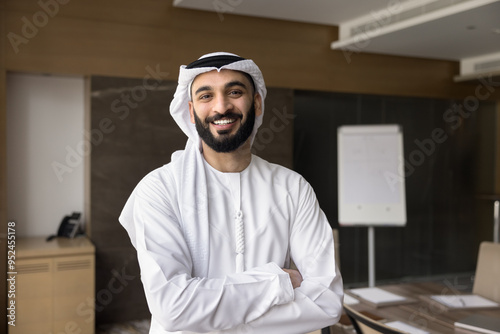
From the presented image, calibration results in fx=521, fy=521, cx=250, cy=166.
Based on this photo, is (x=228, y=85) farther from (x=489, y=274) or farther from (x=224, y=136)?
(x=489, y=274)

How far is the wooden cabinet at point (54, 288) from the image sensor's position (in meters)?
4.59

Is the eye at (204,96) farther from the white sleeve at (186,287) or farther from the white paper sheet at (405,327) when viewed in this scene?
the white paper sheet at (405,327)

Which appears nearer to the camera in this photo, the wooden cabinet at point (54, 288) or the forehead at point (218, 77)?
the forehead at point (218, 77)

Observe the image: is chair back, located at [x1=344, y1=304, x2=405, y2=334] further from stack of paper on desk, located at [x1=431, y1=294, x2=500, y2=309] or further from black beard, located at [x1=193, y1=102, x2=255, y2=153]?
black beard, located at [x1=193, y1=102, x2=255, y2=153]

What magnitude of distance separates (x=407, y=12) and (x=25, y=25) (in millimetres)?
3820

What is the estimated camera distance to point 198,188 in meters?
1.71

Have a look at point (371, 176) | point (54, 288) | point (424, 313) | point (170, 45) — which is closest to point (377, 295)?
point (424, 313)

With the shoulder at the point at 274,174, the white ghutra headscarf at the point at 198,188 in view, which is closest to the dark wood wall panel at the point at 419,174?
the shoulder at the point at 274,174

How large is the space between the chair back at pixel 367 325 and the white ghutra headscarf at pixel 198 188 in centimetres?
104

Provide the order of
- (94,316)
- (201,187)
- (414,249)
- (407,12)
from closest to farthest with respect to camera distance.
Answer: (201,187)
(94,316)
(407,12)
(414,249)

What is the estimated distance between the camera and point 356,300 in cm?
320

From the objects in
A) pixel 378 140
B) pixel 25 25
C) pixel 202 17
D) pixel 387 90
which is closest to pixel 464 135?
pixel 387 90

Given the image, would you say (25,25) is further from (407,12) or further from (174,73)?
(407,12)

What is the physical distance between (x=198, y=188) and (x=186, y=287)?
340 mm
